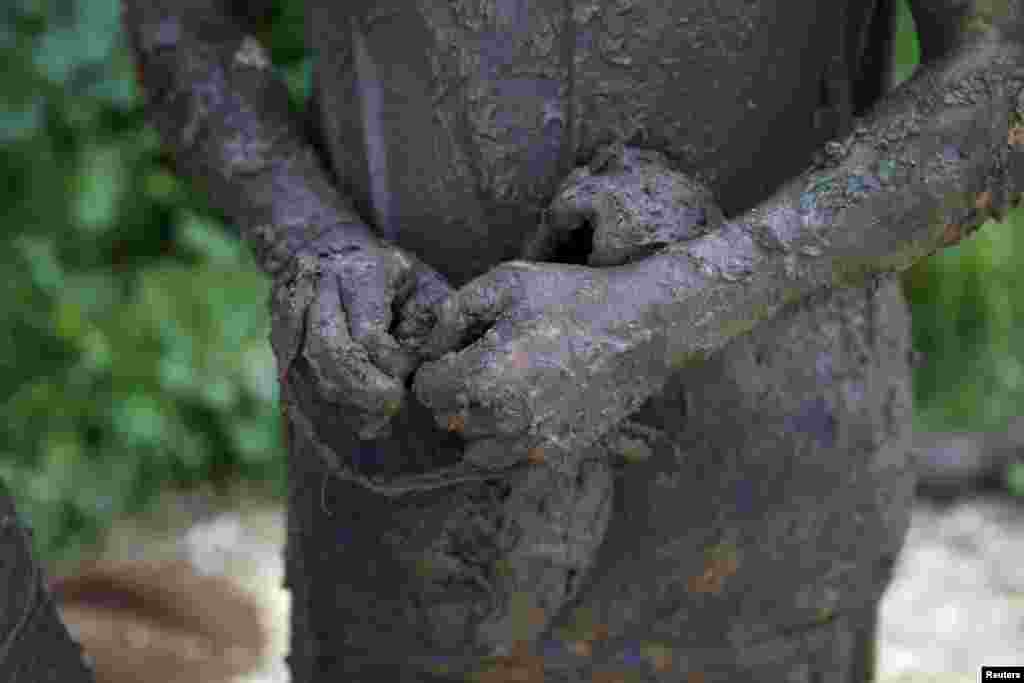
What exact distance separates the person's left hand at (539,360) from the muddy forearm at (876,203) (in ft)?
0.10

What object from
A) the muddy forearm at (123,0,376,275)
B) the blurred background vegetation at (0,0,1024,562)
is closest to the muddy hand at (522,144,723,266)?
the muddy forearm at (123,0,376,275)

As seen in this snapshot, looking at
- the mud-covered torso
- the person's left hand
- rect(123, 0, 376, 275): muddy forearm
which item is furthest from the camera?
rect(123, 0, 376, 275): muddy forearm

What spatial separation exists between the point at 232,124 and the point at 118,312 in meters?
2.28

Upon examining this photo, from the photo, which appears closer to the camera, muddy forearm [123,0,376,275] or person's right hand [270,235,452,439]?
person's right hand [270,235,452,439]

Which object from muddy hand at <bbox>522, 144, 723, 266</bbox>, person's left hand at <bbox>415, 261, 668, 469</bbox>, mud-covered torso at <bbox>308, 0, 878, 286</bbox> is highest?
mud-covered torso at <bbox>308, 0, 878, 286</bbox>

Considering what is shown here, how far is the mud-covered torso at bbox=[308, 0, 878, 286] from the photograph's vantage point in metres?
1.07

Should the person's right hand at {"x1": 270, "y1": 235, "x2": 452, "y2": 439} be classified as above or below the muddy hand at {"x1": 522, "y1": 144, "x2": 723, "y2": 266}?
Answer: below

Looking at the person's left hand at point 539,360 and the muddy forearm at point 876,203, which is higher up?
the muddy forearm at point 876,203

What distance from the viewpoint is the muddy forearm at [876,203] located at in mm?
972

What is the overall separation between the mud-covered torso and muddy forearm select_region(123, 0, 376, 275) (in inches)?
3.2

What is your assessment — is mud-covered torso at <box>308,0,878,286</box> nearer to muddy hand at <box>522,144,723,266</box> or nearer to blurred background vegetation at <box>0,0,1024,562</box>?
muddy hand at <box>522,144,723,266</box>

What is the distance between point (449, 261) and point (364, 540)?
9.4 inches

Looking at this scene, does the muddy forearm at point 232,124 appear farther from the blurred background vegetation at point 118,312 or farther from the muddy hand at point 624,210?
the blurred background vegetation at point 118,312

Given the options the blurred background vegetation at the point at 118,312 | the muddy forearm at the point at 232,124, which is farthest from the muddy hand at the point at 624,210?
the blurred background vegetation at the point at 118,312
